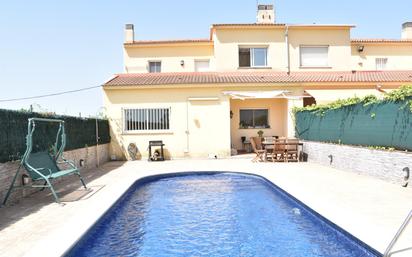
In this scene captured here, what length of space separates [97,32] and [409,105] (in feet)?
89.8

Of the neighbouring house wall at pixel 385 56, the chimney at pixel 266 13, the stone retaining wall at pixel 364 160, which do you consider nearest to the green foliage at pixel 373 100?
the stone retaining wall at pixel 364 160

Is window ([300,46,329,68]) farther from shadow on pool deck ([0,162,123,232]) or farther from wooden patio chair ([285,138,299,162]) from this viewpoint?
shadow on pool deck ([0,162,123,232])

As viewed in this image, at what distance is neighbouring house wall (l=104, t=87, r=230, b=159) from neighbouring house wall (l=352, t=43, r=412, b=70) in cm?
1960

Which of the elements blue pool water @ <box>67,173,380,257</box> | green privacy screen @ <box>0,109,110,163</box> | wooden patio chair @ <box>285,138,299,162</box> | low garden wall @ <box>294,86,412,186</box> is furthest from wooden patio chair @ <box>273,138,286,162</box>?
green privacy screen @ <box>0,109,110,163</box>

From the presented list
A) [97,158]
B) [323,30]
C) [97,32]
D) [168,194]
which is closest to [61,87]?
[97,32]

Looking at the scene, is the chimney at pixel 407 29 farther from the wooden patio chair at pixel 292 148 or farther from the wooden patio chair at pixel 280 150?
the wooden patio chair at pixel 280 150

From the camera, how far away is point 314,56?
117 ft

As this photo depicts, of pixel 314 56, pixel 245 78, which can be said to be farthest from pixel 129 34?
pixel 314 56

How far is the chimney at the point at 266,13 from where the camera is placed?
126 ft

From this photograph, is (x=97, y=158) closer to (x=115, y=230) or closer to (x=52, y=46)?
(x=115, y=230)

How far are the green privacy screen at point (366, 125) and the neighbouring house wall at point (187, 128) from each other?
23.3 ft

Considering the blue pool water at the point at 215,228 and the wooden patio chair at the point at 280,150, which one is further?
the wooden patio chair at the point at 280,150

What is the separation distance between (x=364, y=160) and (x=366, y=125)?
1747 mm

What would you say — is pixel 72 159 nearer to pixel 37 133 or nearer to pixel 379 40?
pixel 37 133
